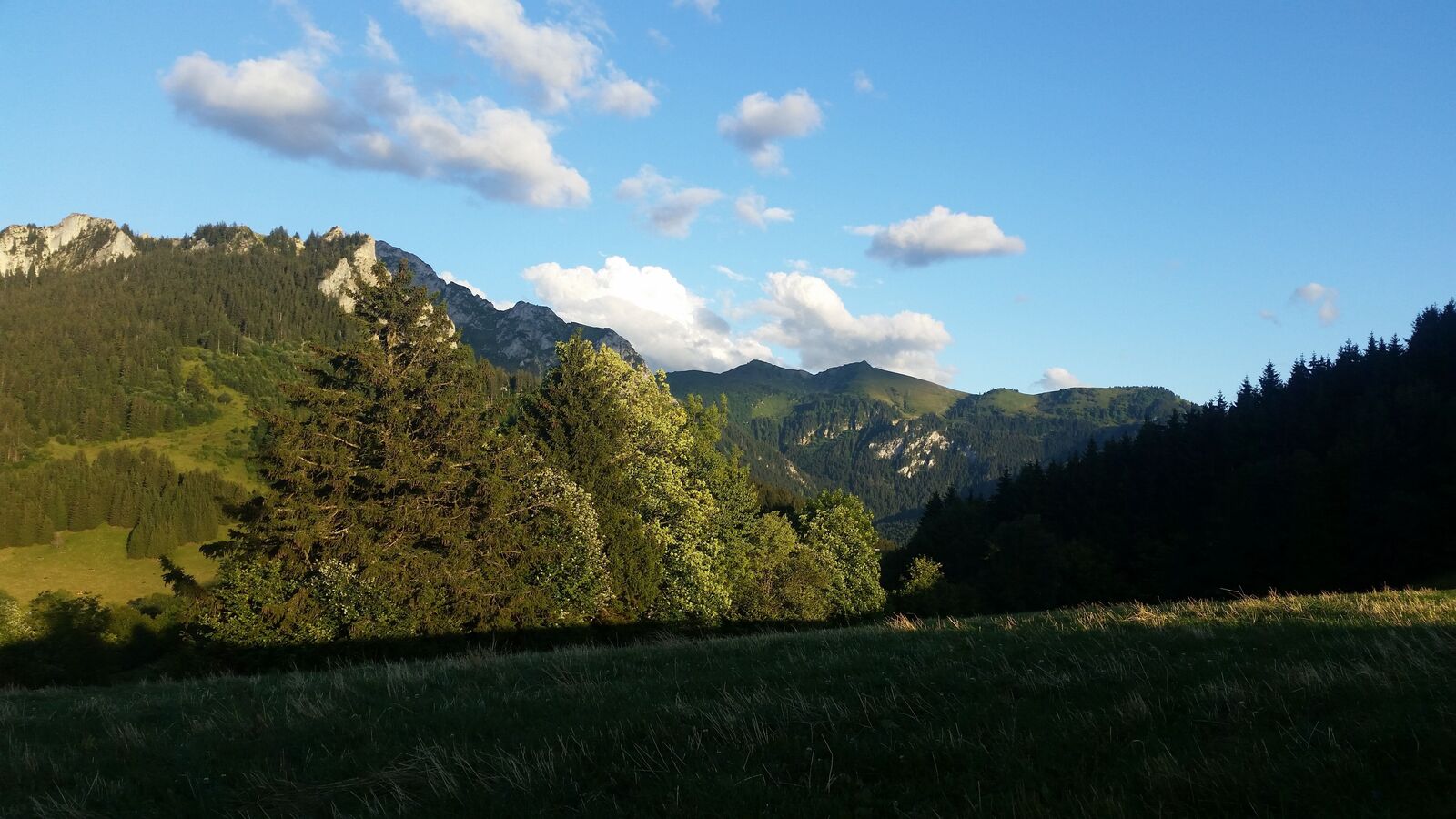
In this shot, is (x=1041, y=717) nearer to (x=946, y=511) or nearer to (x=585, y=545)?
(x=585, y=545)

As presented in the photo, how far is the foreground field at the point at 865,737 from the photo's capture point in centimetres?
502

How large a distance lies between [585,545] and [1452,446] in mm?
66494

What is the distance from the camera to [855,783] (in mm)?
5621

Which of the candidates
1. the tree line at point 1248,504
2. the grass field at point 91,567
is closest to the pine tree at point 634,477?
the tree line at point 1248,504

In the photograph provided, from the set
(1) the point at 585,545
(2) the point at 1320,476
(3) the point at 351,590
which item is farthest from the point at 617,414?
(2) the point at 1320,476

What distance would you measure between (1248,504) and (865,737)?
81.8 meters

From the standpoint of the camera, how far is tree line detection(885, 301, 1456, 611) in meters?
58.7

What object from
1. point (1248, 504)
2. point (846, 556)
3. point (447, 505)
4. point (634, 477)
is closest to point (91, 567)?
point (846, 556)

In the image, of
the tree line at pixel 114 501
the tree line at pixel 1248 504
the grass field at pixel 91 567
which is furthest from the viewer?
the tree line at pixel 114 501

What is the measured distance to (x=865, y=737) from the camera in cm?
648

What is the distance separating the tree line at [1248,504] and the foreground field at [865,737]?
3700cm

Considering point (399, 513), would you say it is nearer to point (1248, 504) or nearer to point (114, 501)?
point (1248, 504)

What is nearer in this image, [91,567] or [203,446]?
[91,567]

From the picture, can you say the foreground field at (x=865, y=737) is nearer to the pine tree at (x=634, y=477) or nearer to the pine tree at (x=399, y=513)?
the pine tree at (x=399, y=513)
